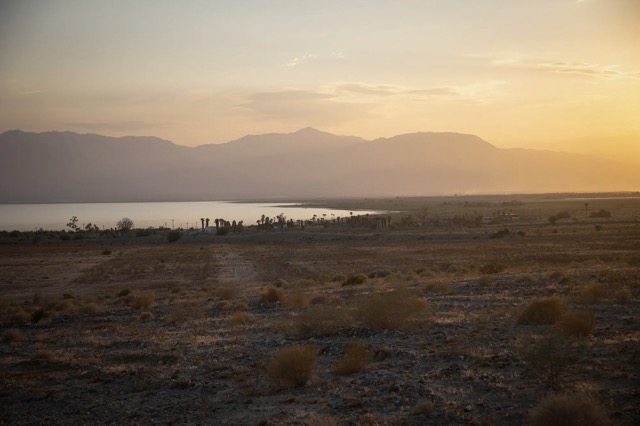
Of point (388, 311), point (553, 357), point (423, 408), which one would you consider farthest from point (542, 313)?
point (423, 408)

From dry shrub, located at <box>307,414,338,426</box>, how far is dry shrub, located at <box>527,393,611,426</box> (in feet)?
10.1

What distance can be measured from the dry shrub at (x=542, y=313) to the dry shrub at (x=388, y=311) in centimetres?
323

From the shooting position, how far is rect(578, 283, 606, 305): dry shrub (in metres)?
19.3

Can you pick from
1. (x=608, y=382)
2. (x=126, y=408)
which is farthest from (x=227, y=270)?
(x=608, y=382)

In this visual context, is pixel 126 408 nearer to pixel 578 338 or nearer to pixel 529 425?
pixel 529 425

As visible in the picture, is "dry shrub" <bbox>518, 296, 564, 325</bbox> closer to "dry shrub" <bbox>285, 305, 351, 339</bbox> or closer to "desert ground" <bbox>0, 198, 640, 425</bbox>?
"desert ground" <bbox>0, 198, 640, 425</bbox>

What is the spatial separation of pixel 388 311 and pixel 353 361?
438 cm

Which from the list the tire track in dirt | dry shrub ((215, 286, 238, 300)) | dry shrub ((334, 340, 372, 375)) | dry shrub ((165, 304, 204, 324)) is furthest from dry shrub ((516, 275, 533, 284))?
the tire track in dirt

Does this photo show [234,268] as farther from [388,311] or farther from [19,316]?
[388,311]

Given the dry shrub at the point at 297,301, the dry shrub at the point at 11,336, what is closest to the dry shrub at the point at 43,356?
the dry shrub at the point at 11,336

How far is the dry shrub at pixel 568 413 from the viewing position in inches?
330

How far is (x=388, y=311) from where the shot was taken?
17.6 metres

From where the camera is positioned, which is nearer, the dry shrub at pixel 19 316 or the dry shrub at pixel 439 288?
the dry shrub at pixel 439 288

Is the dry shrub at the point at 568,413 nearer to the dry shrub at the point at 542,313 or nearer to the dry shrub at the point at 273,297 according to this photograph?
the dry shrub at the point at 542,313
